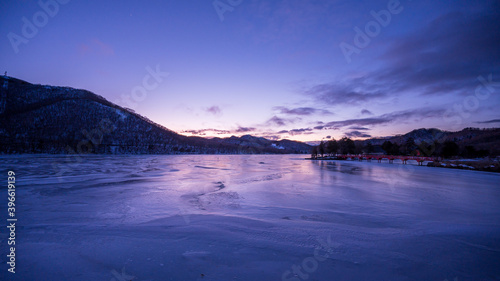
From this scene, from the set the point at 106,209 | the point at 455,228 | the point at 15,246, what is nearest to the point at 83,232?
the point at 15,246

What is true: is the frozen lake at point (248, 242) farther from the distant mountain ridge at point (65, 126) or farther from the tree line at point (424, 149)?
the distant mountain ridge at point (65, 126)

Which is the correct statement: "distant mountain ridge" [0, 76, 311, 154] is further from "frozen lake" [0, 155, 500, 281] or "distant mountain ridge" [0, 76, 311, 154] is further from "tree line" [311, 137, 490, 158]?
"tree line" [311, 137, 490, 158]

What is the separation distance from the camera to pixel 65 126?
342 feet

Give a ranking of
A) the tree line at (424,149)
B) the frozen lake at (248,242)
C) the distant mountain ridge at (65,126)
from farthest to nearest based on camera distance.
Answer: the distant mountain ridge at (65,126), the tree line at (424,149), the frozen lake at (248,242)

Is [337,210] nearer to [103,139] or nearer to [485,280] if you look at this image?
[485,280]

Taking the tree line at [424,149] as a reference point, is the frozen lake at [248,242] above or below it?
below

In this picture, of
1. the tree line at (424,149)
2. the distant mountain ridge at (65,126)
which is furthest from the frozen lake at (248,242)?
the distant mountain ridge at (65,126)

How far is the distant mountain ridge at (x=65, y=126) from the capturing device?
88.5m

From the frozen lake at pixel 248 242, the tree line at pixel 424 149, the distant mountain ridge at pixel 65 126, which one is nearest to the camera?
the frozen lake at pixel 248 242

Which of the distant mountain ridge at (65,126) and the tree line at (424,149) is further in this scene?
the distant mountain ridge at (65,126)

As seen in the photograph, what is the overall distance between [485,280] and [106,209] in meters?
9.46

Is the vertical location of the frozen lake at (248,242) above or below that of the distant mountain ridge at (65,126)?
below

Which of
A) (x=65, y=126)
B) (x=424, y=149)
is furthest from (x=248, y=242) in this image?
(x=65, y=126)

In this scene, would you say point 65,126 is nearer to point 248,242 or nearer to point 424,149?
point 248,242
